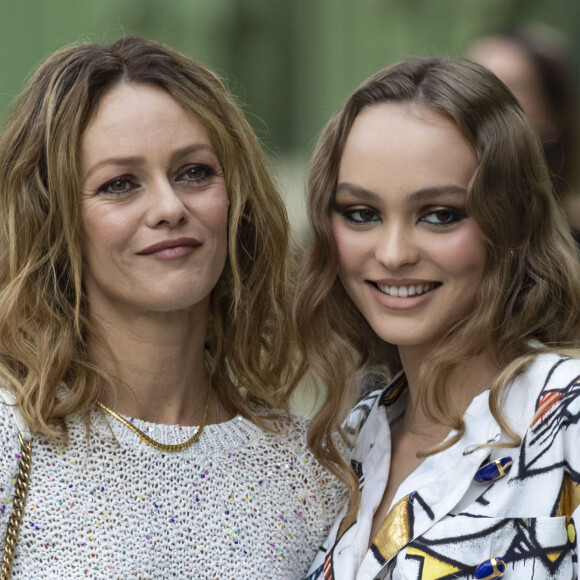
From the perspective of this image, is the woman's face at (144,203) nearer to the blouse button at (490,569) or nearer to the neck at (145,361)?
the neck at (145,361)

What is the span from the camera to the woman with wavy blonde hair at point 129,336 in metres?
2.74

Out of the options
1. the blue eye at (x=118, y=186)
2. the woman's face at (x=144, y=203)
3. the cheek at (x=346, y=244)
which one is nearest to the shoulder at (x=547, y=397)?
the cheek at (x=346, y=244)

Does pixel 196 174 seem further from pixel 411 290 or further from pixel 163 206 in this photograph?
pixel 411 290

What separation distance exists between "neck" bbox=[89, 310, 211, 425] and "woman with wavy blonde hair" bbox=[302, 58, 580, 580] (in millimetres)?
367

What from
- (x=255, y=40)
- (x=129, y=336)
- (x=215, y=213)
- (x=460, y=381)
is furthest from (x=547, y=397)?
(x=255, y=40)

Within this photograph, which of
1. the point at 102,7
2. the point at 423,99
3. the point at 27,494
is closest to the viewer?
the point at 27,494

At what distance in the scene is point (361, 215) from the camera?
2922 millimetres

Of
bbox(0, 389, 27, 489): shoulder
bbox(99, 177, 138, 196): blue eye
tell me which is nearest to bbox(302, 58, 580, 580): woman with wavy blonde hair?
bbox(99, 177, 138, 196): blue eye

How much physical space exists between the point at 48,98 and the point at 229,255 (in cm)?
59

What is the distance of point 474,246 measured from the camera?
2.79 m

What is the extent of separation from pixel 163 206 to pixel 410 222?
568 millimetres

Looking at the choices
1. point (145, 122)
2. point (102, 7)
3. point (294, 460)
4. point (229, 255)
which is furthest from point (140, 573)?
point (102, 7)

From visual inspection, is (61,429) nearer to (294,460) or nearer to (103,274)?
(103,274)

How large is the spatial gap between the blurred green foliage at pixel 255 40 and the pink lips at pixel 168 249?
5875mm
